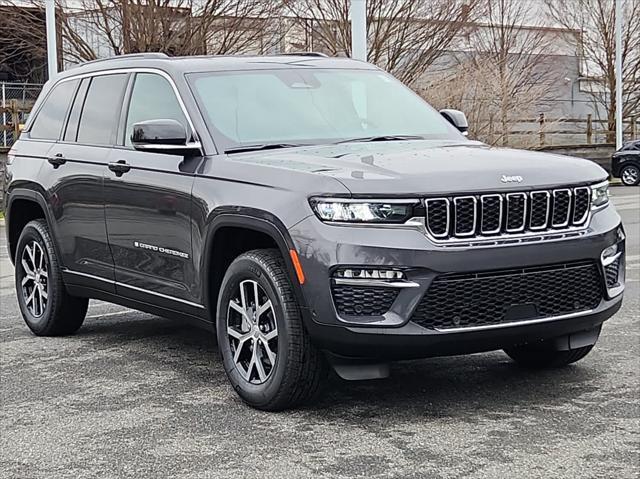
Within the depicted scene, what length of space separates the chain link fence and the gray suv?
18374 millimetres

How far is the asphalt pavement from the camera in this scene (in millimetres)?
4895

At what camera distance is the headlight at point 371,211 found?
529 cm

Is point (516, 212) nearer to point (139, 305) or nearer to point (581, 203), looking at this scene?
point (581, 203)

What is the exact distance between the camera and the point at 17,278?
8375 mm

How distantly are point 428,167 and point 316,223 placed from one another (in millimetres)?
611

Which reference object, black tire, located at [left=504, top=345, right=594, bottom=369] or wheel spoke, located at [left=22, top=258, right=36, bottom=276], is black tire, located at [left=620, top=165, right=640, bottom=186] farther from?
black tire, located at [left=504, top=345, right=594, bottom=369]

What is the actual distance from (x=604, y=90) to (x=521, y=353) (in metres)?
38.7

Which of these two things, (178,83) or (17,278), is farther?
(17,278)

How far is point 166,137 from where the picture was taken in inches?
247

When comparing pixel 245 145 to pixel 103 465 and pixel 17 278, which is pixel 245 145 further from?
pixel 17 278

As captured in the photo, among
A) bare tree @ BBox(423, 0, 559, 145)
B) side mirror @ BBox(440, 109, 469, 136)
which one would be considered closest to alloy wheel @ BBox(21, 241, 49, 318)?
side mirror @ BBox(440, 109, 469, 136)

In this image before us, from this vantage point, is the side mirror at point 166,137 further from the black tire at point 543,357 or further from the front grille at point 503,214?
the black tire at point 543,357

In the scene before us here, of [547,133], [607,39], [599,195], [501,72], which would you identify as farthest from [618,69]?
[599,195]

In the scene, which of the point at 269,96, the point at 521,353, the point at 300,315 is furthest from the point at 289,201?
the point at 521,353
